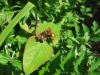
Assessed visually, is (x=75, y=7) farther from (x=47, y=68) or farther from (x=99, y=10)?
(x=47, y=68)

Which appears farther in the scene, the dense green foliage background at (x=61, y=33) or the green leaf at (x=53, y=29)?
the green leaf at (x=53, y=29)

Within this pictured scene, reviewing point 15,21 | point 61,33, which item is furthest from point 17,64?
point 61,33

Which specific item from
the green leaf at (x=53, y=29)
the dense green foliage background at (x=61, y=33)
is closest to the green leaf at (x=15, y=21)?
the dense green foliage background at (x=61, y=33)

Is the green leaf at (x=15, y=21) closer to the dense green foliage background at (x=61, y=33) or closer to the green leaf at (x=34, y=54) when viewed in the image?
the dense green foliage background at (x=61, y=33)

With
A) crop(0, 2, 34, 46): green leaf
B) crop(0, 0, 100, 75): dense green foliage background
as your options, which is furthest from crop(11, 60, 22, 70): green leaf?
crop(0, 2, 34, 46): green leaf

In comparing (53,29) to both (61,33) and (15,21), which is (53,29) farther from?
(15,21)

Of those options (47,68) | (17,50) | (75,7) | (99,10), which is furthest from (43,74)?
(99,10)

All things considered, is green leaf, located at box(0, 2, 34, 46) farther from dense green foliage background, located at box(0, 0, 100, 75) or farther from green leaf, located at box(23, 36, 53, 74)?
green leaf, located at box(23, 36, 53, 74)
